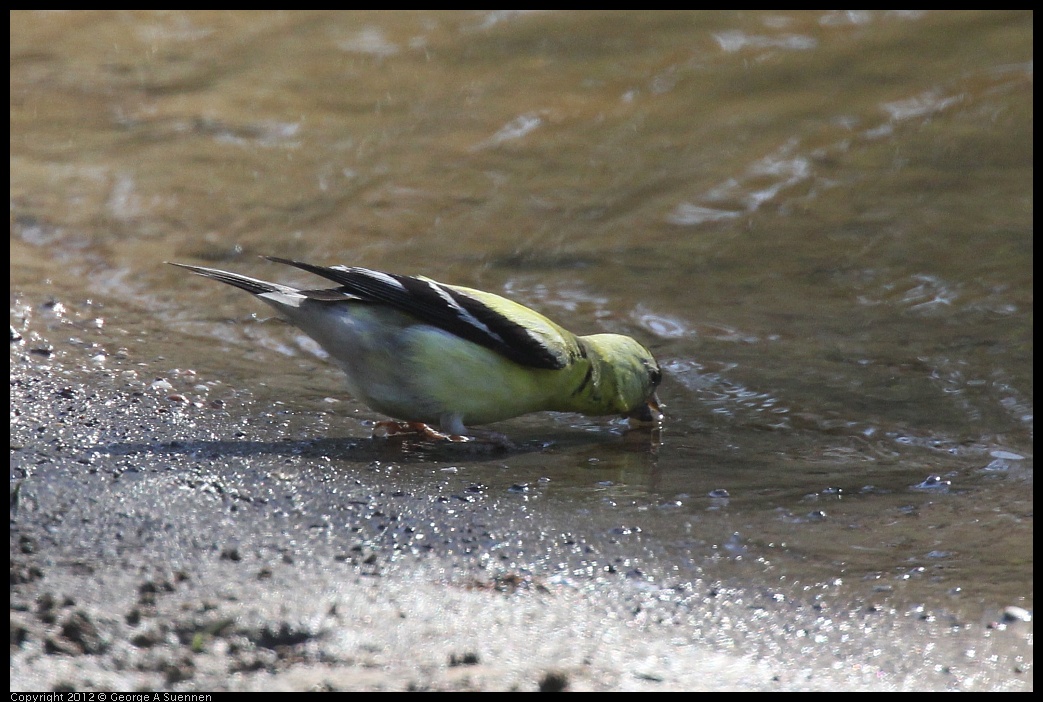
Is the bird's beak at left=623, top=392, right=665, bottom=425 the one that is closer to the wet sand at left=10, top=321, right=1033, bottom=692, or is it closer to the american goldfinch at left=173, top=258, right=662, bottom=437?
the american goldfinch at left=173, top=258, right=662, bottom=437

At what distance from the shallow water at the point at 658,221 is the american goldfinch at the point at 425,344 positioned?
356 millimetres

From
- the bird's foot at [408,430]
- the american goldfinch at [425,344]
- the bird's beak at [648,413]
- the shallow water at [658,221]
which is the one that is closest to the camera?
the shallow water at [658,221]

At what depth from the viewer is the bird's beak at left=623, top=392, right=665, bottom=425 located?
6496 millimetres

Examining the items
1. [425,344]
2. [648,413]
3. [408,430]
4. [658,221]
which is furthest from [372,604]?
[658,221]

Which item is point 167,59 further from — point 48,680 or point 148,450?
point 48,680

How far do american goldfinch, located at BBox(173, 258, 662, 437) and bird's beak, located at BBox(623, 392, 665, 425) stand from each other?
65cm

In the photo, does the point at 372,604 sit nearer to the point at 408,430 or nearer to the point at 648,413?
the point at 408,430

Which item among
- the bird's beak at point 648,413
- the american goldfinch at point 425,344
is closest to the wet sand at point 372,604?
the american goldfinch at point 425,344

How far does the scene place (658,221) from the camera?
372 inches

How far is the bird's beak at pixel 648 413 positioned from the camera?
6.50 m

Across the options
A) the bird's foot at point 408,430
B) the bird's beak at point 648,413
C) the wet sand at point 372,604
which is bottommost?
the bird's beak at point 648,413

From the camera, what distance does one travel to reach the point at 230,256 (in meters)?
8.89

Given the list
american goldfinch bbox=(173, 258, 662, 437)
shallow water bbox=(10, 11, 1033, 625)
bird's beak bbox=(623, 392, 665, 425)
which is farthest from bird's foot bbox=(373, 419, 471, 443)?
bird's beak bbox=(623, 392, 665, 425)

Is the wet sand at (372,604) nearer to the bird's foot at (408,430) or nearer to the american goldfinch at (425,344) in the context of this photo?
the american goldfinch at (425,344)
